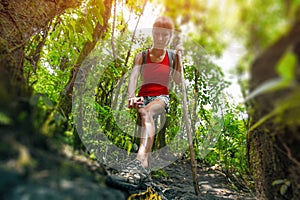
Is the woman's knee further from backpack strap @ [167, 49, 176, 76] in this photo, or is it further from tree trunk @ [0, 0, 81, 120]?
tree trunk @ [0, 0, 81, 120]

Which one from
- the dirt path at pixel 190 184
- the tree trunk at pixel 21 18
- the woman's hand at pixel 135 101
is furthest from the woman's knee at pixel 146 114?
the tree trunk at pixel 21 18

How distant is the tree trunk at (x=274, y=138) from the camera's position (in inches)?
23.3

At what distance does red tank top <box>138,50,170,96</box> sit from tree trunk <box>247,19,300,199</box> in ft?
3.69

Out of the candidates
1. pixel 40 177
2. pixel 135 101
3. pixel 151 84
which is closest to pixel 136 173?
pixel 135 101

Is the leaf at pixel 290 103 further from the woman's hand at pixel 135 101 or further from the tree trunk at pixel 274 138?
the woman's hand at pixel 135 101

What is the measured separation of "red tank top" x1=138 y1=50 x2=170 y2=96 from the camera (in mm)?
3008

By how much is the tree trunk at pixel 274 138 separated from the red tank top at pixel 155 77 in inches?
44.2

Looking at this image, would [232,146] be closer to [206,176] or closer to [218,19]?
[206,176]

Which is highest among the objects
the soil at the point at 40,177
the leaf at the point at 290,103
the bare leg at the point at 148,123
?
the bare leg at the point at 148,123

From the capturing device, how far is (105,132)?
5195mm

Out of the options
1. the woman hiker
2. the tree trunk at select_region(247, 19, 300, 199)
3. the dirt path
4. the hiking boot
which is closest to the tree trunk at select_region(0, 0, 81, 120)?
the woman hiker

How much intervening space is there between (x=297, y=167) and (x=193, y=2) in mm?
695

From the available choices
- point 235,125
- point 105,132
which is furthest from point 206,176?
point 105,132

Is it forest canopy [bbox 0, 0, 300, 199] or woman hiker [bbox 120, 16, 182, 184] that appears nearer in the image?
forest canopy [bbox 0, 0, 300, 199]
